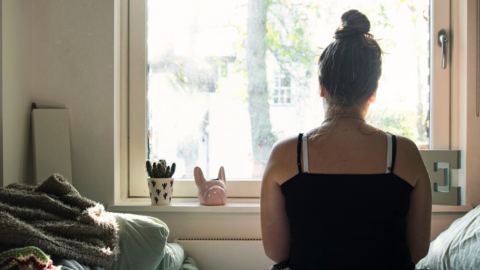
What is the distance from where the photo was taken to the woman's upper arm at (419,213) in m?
0.87

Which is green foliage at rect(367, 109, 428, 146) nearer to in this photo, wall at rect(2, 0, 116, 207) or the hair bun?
the hair bun

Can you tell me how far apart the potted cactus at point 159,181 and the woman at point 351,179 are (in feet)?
2.54

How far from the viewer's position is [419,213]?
905 mm

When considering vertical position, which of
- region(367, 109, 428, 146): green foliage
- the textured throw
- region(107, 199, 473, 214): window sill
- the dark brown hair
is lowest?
region(107, 199, 473, 214): window sill

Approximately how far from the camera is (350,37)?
0.89 meters

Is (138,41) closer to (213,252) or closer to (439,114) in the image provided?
(213,252)

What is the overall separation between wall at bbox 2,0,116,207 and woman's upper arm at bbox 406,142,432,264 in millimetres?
1234

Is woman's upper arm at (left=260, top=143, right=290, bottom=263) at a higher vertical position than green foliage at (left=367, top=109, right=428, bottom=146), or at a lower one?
lower

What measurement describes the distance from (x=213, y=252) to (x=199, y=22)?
111cm

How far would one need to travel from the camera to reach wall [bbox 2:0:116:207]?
1.63 meters

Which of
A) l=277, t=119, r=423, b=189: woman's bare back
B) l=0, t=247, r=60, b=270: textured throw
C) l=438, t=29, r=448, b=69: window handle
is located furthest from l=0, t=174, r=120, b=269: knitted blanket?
l=438, t=29, r=448, b=69: window handle

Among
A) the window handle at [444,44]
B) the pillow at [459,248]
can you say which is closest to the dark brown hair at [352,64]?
the pillow at [459,248]

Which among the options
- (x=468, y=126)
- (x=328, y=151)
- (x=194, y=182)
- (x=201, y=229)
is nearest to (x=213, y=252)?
(x=201, y=229)

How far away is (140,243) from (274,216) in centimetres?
50
